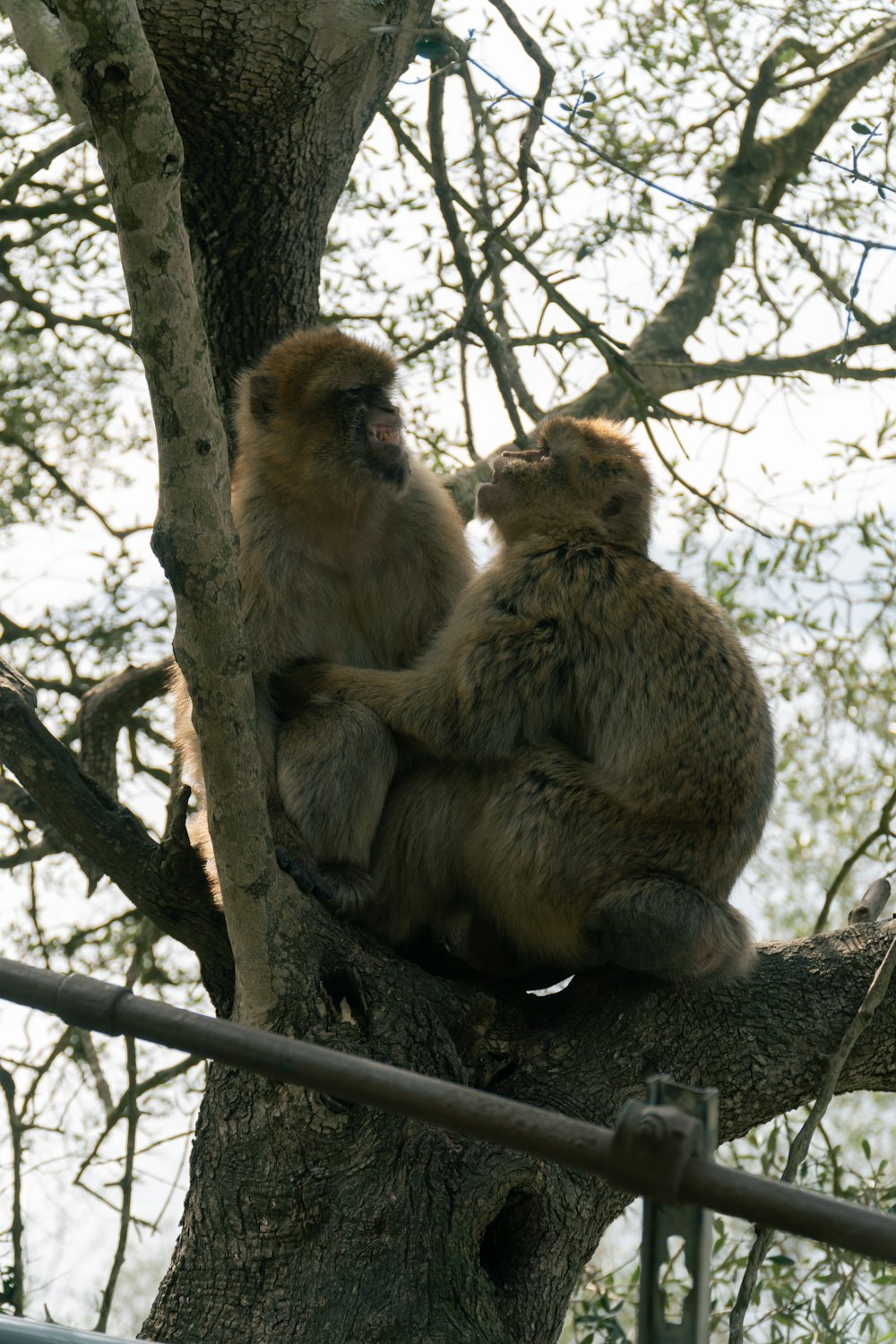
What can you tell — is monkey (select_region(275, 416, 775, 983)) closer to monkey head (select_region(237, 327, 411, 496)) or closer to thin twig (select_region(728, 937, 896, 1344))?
thin twig (select_region(728, 937, 896, 1344))

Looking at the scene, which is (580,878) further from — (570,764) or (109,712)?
(109,712)

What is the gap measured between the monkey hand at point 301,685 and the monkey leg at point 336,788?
159 millimetres

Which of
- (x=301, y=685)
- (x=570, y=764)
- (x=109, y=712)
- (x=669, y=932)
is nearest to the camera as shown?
(x=669, y=932)

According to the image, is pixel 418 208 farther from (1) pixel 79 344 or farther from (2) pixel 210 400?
(2) pixel 210 400

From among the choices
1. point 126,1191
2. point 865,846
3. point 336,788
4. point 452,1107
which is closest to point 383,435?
point 336,788

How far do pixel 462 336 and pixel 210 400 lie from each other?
305 cm

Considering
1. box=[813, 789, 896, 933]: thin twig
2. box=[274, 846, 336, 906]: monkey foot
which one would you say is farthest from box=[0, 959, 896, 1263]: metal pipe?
box=[813, 789, 896, 933]: thin twig

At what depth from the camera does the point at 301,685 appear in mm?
4496

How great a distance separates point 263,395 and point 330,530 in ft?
1.72

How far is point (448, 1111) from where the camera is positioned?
1.49 meters

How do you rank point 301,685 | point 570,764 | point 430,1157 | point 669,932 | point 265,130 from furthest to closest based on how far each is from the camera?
1. point 265,130
2. point 301,685
3. point 570,764
4. point 669,932
5. point 430,1157

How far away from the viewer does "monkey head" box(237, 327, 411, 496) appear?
4.80m

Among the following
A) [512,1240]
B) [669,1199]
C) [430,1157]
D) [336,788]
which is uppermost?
[336,788]

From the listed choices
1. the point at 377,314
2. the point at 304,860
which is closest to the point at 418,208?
the point at 377,314
